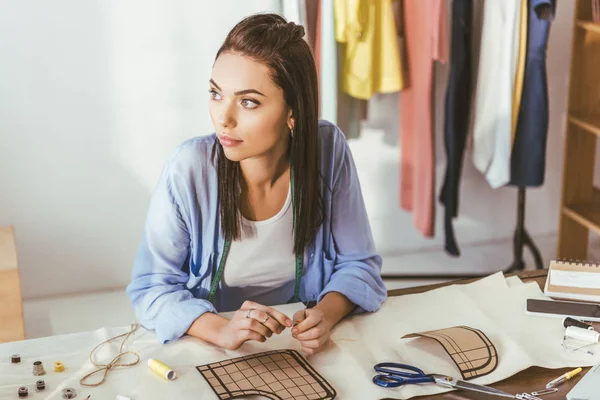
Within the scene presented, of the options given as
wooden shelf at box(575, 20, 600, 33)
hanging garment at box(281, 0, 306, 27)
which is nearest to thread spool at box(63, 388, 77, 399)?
hanging garment at box(281, 0, 306, 27)

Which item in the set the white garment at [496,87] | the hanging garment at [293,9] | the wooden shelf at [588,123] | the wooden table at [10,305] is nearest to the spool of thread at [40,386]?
the wooden table at [10,305]

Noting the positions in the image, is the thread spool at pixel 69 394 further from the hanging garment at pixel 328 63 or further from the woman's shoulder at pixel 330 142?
the hanging garment at pixel 328 63

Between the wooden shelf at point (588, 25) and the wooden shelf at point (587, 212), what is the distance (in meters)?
0.70

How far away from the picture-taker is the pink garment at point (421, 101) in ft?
9.58

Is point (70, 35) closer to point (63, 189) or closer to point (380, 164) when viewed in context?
point (63, 189)

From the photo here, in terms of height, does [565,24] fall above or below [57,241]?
above

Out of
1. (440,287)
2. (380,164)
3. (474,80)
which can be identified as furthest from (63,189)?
(440,287)

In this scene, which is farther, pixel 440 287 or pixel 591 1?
pixel 591 1

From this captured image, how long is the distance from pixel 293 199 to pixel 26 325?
1770 mm

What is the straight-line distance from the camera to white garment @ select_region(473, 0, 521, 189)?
2.91m

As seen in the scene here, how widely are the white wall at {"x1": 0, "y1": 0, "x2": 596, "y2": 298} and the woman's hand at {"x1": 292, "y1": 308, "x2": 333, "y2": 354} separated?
6.24 feet

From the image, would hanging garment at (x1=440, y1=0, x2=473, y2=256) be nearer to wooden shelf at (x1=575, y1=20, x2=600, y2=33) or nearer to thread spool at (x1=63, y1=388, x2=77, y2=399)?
wooden shelf at (x1=575, y1=20, x2=600, y2=33)

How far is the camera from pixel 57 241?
3.27 metres

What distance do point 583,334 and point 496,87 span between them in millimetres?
1656
